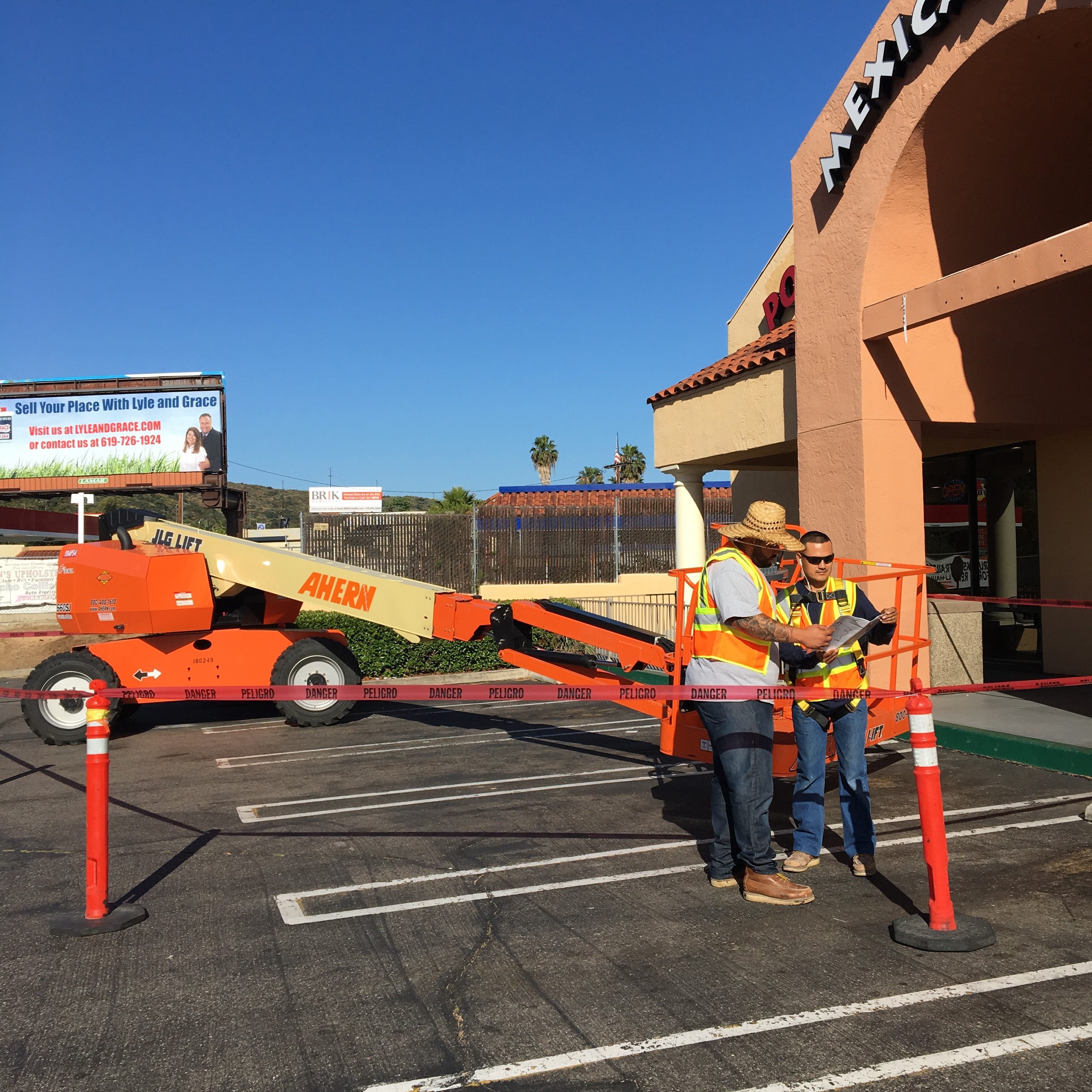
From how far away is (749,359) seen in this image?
1273cm

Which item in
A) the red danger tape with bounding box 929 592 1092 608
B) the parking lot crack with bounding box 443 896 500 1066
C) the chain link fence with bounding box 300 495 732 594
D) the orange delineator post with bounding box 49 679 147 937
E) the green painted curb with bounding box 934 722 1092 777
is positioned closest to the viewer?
the parking lot crack with bounding box 443 896 500 1066

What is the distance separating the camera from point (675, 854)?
5898mm

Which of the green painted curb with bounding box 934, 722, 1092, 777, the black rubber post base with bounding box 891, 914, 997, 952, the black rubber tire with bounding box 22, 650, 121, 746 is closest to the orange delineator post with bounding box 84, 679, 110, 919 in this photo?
the black rubber post base with bounding box 891, 914, 997, 952

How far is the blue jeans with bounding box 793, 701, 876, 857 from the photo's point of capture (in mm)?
5418

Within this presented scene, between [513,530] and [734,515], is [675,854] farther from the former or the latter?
[513,530]

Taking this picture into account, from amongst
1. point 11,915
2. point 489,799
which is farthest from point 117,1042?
point 489,799

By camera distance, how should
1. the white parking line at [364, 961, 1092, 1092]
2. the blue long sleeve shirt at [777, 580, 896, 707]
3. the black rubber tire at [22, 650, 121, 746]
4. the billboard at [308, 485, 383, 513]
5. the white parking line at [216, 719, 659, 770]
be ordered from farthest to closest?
the billboard at [308, 485, 383, 513] < the black rubber tire at [22, 650, 121, 746] < the white parking line at [216, 719, 659, 770] < the blue long sleeve shirt at [777, 580, 896, 707] < the white parking line at [364, 961, 1092, 1092]

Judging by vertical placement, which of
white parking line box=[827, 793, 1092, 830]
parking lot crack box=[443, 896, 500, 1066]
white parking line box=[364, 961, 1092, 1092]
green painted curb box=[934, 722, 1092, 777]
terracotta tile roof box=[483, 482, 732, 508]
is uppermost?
terracotta tile roof box=[483, 482, 732, 508]

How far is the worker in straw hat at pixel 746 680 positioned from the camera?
4.90 metres

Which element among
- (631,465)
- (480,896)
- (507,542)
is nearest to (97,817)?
(480,896)

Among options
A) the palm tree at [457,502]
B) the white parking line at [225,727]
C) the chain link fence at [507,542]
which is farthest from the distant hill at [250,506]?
the white parking line at [225,727]

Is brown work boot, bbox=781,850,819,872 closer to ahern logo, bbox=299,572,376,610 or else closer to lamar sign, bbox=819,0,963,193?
ahern logo, bbox=299,572,376,610

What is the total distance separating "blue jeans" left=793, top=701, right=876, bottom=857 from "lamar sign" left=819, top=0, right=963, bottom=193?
265 inches

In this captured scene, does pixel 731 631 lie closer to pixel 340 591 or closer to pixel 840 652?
pixel 840 652
